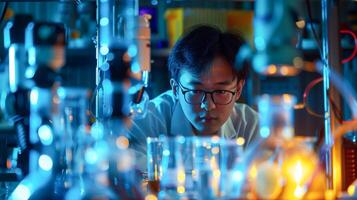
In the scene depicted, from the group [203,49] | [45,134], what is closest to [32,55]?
[45,134]

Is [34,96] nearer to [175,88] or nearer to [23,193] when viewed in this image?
[23,193]

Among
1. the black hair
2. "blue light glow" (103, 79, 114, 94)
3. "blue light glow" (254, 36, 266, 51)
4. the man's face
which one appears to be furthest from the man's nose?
"blue light glow" (254, 36, 266, 51)

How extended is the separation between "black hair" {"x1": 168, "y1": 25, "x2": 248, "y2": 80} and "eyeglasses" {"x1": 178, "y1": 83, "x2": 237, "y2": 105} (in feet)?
0.24

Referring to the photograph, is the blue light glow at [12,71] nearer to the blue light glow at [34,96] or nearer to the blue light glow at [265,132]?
the blue light glow at [34,96]

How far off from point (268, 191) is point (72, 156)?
1.27 ft

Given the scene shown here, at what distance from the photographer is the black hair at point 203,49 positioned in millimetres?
1830

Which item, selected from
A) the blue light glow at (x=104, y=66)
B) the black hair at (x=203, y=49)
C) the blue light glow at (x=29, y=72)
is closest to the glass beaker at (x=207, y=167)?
the blue light glow at (x=104, y=66)

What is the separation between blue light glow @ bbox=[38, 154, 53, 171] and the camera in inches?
42.4

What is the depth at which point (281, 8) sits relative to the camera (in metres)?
0.83

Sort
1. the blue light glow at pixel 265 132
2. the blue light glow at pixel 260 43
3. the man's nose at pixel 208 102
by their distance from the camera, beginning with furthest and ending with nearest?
the man's nose at pixel 208 102, the blue light glow at pixel 265 132, the blue light glow at pixel 260 43

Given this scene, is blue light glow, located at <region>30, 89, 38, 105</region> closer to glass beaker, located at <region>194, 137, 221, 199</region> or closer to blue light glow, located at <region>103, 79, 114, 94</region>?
blue light glow, located at <region>103, 79, 114, 94</region>

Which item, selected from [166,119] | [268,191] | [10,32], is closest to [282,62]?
[268,191]

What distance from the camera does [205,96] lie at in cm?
174

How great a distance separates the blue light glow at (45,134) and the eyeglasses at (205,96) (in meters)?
0.74
